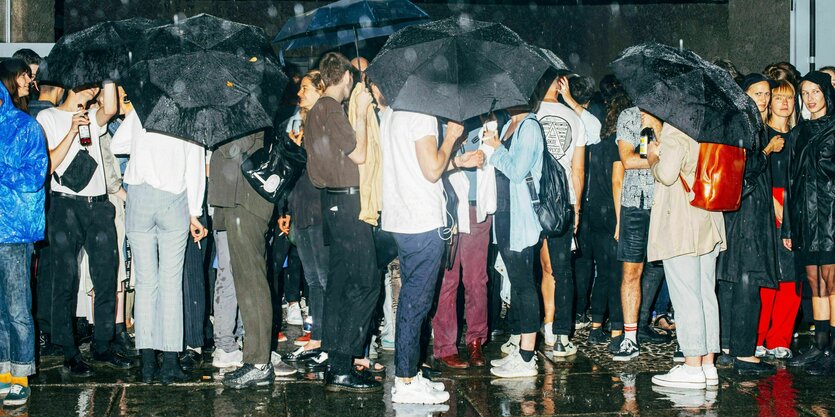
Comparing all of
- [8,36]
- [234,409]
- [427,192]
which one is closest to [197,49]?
[427,192]

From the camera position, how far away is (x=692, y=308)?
6.62 m

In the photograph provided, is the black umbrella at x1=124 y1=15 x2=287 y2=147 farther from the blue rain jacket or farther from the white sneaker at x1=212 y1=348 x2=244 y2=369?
the white sneaker at x1=212 y1=348 x2=244 y2=369

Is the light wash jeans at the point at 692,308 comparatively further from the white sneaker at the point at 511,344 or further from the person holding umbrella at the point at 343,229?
the person holding umbrella at the point at 343,229

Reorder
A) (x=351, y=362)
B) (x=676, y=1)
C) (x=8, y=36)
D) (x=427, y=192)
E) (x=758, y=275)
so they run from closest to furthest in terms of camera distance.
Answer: (x=427, y=192) → (x=351, y=362) → (x=758, y=275) → (x=8, y=36) → (x=676, y=1)

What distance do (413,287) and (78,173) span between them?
2.58 m

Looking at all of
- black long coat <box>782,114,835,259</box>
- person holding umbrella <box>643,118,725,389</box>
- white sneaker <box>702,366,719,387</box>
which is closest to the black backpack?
person holding umbrella <box>643,118,725,389</box>

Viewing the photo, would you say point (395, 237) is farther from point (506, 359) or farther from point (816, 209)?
point (816, 209)

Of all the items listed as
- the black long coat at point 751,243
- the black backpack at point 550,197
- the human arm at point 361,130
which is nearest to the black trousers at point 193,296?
the human arm at point 361,130

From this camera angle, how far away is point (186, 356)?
7270 millimetres

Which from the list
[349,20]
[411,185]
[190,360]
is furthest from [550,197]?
[190,360]

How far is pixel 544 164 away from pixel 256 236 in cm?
202

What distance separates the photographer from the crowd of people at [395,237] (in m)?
6.20

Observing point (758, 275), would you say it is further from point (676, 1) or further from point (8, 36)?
point (676, 1)

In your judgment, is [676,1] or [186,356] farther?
[676,1]
